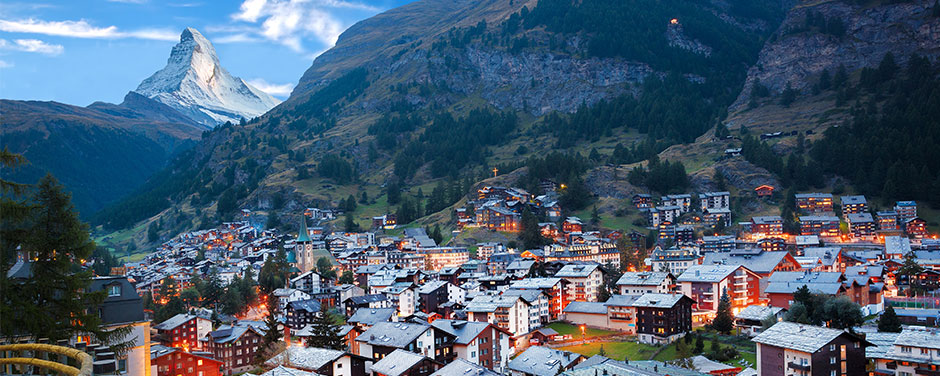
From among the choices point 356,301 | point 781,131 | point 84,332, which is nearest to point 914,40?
point 781,131

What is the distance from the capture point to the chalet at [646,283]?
81312 mm

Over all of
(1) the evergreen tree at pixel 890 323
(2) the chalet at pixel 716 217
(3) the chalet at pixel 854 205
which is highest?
(3) the chalet at pixel 854 205

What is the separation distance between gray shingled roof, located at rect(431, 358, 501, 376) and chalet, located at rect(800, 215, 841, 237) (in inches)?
3192

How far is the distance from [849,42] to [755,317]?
15146 cm

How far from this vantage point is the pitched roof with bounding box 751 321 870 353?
156ft

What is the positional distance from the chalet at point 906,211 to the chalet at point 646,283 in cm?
5331

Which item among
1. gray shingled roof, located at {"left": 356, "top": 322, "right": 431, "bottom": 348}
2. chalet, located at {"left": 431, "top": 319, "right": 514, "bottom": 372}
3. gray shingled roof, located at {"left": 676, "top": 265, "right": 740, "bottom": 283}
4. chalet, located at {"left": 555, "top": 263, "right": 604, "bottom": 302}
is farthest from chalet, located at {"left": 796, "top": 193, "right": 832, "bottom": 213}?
gray shingled roof, located at {"left": 356, "top": 322, "right": 431, "bottom": 348}

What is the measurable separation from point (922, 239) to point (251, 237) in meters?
125

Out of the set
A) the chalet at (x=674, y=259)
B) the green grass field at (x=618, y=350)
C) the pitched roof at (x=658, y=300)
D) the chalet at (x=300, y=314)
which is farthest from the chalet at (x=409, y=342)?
the chalet at (x=674, y=259)

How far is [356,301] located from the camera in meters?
85.9

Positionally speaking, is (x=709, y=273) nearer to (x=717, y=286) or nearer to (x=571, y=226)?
(x=717, y=286)

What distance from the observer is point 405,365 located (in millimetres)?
53469

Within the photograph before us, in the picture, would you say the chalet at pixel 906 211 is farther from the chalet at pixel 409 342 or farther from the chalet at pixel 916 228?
the chalet at pixel 409 342

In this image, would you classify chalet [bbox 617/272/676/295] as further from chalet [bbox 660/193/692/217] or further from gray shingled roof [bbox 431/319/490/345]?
chalet [bbox 660/193/692/217]
